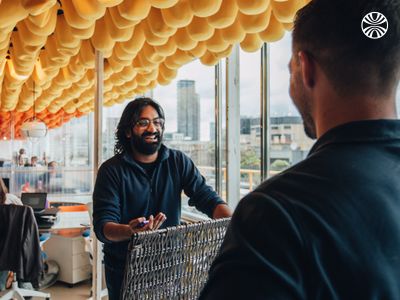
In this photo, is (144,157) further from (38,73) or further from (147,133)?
(38,73)

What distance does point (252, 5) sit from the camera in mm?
1158

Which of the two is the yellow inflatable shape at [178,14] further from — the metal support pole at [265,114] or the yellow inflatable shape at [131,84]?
the yellow inflatable shape at [131,84]

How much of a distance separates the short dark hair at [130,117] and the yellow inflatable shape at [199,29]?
0.28 meters

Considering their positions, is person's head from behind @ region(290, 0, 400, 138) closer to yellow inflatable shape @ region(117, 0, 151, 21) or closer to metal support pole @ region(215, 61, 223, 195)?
yellow inflatable shape @ region(117, 0, 151, 21)

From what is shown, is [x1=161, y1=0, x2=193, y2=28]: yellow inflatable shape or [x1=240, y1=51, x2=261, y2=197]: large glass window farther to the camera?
[x1=240, y1=51, x2=261, y2=197]: large glass window

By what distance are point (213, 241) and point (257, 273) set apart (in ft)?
1.68

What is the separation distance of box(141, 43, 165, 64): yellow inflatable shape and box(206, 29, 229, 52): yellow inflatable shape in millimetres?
291

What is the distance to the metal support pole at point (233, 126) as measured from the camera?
2414mm

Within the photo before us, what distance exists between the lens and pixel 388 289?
0.37 m

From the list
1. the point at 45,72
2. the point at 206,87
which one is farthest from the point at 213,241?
the point at 206,87

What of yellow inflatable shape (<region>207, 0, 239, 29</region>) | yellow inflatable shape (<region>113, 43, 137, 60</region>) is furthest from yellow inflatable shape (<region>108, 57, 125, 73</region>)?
yellow inflatable shape (<region>207, 0, 239, 29</region>)

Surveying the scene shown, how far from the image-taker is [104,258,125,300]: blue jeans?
3.99 feet

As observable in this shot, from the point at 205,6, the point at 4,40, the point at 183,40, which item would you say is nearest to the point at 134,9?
the point at 205,6

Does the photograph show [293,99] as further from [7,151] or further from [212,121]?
[7,151]
